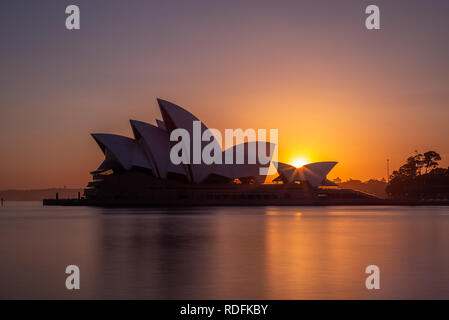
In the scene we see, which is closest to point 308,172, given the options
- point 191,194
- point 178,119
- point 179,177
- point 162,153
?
point 191,194

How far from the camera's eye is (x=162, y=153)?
237 ft

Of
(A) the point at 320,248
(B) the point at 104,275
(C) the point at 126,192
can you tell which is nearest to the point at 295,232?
(A) the point at 320,248

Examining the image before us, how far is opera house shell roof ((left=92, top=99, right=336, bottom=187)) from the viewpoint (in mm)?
69250

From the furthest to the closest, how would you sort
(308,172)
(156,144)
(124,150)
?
(308,172), (124,150), (156,144)

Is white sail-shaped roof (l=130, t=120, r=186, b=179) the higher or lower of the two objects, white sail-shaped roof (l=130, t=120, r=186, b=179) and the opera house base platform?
the higher

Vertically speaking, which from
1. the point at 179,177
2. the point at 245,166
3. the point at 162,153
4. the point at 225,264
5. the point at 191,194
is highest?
the point at 162,153

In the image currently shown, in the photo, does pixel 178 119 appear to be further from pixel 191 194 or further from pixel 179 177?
pixel 191 194

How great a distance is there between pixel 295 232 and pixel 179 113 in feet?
135

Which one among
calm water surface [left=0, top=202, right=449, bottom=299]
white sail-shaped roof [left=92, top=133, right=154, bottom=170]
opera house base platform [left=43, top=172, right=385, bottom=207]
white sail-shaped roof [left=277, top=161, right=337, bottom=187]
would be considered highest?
white sail-shaped roof [left=92, top=133, right=154, bottom=170]

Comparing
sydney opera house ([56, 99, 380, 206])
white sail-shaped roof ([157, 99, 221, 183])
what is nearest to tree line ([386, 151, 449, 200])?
sydney opera house ([56, 99, 380, 206])

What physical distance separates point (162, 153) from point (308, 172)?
1053 inches

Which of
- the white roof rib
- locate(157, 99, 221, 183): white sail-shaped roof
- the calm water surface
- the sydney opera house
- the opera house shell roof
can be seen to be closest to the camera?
the calm water surface

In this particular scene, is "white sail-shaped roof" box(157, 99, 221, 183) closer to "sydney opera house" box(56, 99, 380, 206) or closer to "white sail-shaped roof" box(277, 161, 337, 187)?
"sydney opera house" box(56, 99, 380, 206)
